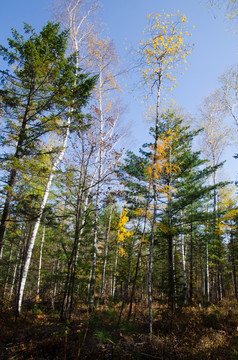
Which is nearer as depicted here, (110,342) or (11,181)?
(110,342)

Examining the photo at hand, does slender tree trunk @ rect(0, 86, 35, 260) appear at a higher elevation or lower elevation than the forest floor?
higher

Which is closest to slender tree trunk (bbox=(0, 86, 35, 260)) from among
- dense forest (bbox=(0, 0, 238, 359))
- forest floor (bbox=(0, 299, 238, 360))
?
dense forest (bbox=(0, 0, 238, 359))

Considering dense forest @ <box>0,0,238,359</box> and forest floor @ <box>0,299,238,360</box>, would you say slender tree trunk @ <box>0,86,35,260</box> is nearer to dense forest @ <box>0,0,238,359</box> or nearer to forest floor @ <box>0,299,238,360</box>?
dense forest @ <box>0,0,238,359</box>

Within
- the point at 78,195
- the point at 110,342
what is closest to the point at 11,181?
the point at 78,195

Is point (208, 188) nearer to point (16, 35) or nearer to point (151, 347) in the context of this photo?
point (151, 347)

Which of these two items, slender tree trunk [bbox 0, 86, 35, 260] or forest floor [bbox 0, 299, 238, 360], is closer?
forest floor [bbox 0, 299, 238, 360]

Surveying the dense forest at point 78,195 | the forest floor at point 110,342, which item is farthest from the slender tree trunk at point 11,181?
the forest floor at point 110,342

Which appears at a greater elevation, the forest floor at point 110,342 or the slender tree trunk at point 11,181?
the slender tree trunk at point 11,181

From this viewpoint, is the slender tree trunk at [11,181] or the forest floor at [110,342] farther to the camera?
the slender tree trunk at [11,181]

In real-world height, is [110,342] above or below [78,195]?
below

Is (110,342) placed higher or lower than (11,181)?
lower

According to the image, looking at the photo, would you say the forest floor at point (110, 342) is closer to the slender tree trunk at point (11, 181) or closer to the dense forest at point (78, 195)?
the dense forest at point (78, 195)

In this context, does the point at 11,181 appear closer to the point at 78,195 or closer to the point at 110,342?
the point at 78,195

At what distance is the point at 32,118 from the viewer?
6.59 m
